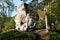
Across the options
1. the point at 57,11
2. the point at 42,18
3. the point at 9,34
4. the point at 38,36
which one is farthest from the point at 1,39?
the point at 42,18

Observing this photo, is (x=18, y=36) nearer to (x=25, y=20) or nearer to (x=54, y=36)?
(x=54, y=36)

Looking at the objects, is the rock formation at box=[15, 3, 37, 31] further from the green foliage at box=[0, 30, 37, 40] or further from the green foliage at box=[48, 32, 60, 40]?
the green foliage at box=[0, 30, 37, 40]

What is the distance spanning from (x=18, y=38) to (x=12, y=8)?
2607 centimetres

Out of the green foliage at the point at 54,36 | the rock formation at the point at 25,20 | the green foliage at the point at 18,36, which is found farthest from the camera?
the rock formation at the point at 25,20

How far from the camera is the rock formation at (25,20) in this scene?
1761 centimetres

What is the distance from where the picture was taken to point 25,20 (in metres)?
17.9

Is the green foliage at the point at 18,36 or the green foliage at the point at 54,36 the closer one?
the green foliage at the point at 18,36

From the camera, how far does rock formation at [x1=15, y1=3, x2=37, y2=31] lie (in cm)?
1761

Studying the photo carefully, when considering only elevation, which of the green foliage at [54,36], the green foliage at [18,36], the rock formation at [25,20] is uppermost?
the rock formation at [25,20]

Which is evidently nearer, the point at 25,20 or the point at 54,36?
the point at 54,36

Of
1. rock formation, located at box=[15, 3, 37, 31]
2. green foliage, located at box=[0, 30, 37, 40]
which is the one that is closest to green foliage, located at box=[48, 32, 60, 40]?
green foliage, located at box=[0, 30, 37, 40]

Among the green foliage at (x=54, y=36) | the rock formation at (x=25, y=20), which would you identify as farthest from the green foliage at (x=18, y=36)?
the rock formation at (x=25, y=20)

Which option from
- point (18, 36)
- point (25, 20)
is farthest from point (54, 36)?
point (25, 20)

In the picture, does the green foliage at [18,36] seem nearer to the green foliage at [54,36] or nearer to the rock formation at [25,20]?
the green foliage at [54,36]
